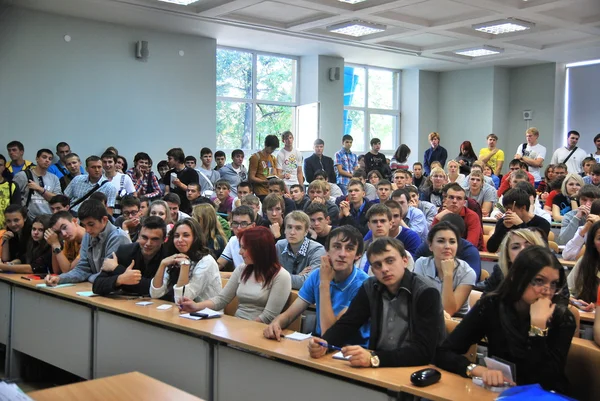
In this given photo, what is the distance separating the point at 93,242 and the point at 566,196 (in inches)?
225

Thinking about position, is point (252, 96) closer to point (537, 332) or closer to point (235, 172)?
point (235, 172)

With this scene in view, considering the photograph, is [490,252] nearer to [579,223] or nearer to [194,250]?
[579,223]

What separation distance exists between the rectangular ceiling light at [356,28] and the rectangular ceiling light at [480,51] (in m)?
2.65

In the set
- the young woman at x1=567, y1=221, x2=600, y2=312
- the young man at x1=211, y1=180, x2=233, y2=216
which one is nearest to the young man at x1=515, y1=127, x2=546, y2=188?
the young man at x1=211, y1=180, x2=233, y2=216

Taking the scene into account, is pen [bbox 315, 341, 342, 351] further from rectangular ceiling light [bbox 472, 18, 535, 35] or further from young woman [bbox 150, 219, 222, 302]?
rectangular ceiling light [bbox 472, 18, 535, 35]

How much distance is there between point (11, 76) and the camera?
9297 mm

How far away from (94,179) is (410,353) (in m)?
5.62

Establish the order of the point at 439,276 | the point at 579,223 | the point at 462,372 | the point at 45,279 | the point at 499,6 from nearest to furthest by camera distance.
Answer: the point at 462,372 → the point at 439,276 → the point at 45,279 → the point at 579,223 → the point at 499,6

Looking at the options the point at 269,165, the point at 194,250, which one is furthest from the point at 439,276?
the point at 269,165

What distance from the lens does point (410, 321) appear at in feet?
9.55

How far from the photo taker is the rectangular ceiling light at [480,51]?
12.5 meters

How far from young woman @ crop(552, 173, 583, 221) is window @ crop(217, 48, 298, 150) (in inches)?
252

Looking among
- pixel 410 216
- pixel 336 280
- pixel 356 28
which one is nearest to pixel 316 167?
pixel 356 28

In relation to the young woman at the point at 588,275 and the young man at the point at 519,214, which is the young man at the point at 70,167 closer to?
the young man at the point at 519,214
